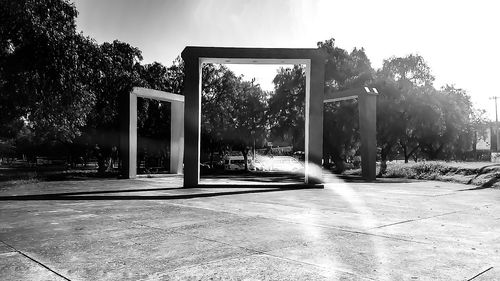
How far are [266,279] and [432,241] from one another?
3.34m

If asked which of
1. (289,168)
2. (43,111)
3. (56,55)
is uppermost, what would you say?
(56,55)

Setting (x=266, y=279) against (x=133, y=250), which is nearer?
(x=266, y=279)

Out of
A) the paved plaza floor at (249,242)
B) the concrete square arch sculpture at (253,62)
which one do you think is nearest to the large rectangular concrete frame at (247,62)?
the concrete square arch sculpture at (253,62)

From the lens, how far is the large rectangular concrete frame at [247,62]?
710 inches

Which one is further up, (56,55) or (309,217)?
(56,55)

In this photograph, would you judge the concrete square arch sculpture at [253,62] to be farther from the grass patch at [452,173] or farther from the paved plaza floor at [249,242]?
the grass patch at [452,173]

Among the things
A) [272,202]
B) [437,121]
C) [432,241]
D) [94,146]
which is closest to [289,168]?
[437,121]

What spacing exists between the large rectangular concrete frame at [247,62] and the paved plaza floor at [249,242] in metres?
7.08

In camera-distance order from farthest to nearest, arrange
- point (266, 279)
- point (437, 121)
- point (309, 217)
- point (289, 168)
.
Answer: point (289, 168) → point (437, 121) → point (309, 217) → point (266, 279)

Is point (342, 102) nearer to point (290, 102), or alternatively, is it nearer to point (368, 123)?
point (290, 102)

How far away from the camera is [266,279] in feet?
14.5

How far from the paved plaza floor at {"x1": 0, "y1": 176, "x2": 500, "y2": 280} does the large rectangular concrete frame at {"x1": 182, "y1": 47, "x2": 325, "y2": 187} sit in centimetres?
708

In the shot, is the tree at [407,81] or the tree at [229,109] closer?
the tree at [407,81]

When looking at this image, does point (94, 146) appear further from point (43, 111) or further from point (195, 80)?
point (195, 80)
